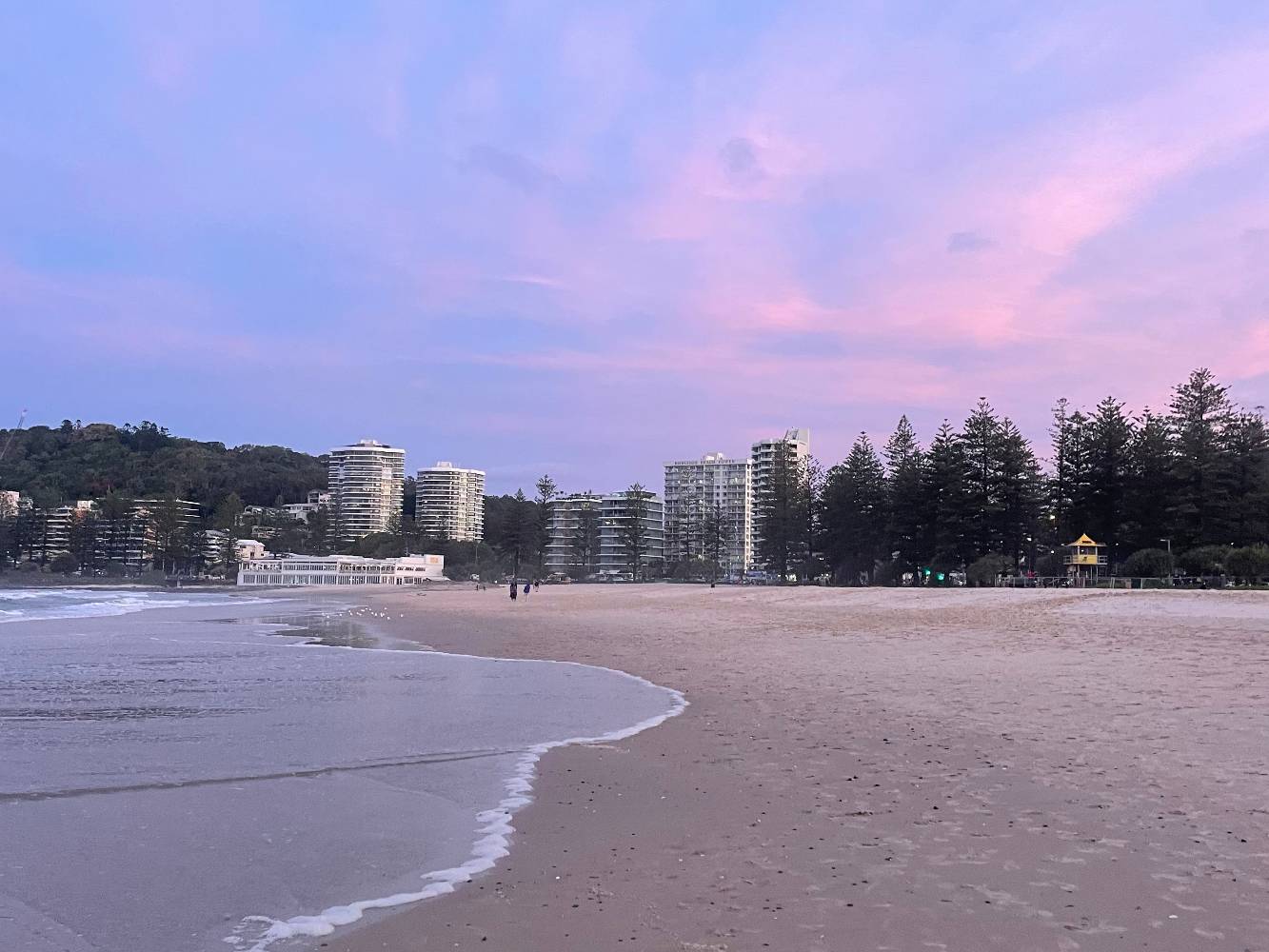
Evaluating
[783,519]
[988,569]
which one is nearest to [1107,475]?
[988,569]

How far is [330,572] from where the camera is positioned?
374 feet

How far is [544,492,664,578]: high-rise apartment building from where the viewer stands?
124125 mm

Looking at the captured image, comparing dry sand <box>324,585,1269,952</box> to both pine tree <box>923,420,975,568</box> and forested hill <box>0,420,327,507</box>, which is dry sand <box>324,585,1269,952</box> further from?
forested hill <box>0,420,327,507</box>

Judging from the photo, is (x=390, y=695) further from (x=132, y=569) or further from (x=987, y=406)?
(x=132, y=569)

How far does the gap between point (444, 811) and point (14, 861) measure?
2.66 m

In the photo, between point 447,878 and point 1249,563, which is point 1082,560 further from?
point 447,878

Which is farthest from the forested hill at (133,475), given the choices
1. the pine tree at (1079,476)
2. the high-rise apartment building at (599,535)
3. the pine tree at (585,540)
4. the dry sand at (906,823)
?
the dry sand at (906,823)

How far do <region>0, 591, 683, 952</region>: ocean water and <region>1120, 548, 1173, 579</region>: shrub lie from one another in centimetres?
3976

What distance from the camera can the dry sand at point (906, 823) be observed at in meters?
4.33

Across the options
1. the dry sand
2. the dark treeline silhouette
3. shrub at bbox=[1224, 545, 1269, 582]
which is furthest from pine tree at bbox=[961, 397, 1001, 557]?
the dry sand

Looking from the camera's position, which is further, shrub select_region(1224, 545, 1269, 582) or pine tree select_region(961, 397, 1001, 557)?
pine tree select_region(961, 397, 1001, 557)

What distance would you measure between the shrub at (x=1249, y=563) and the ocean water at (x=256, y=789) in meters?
35.0

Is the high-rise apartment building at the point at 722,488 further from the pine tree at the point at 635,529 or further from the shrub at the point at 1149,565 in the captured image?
the shrub at the point at 1149,565

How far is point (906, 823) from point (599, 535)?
422 feet
